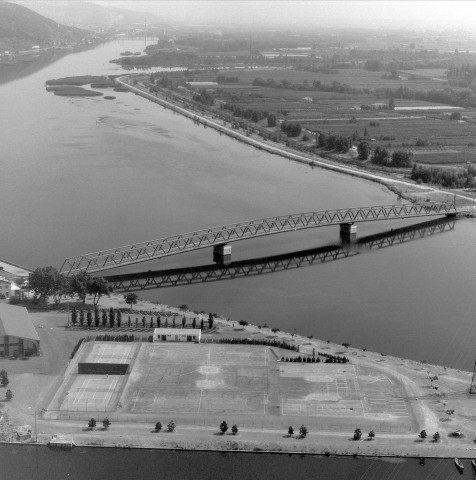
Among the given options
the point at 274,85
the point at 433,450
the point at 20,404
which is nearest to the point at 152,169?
the point at 20,404

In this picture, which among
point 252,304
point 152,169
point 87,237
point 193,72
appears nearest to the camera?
point 252,304

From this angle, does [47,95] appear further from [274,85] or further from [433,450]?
[433,450]

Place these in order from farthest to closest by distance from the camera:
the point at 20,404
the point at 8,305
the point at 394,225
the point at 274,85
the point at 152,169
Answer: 1. the point at 274,85
2. the point at 152,169
3. the point at 394,225
4. the point at 8,305
5. the point at 20,404

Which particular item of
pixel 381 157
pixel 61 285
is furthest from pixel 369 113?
pixel 61 285

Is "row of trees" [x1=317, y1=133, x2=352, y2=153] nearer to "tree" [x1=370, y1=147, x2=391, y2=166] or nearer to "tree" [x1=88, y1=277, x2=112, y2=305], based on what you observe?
"tree" [x1=370, y1=147, x2=391, y2=166]

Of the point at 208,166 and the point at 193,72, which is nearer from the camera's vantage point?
the point at 208,166
